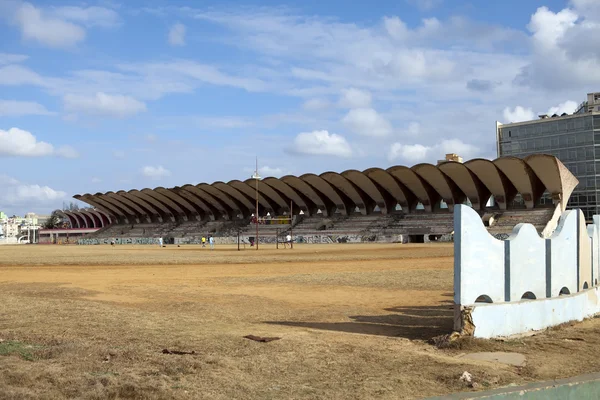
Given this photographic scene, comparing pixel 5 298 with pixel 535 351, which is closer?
pixel 535 351

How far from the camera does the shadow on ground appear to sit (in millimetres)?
10070

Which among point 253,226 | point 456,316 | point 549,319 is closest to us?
point 456,316

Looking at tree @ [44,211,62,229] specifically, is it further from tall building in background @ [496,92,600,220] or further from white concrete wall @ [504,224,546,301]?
white concrete wall @ [504,224,546,301]

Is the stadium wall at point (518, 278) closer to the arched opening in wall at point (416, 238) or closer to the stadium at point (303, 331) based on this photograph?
the stadium at point (303, 331)

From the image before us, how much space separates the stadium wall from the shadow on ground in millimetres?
949

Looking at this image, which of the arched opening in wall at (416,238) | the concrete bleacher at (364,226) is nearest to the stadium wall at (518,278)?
the concrete bleacher at (364,226)

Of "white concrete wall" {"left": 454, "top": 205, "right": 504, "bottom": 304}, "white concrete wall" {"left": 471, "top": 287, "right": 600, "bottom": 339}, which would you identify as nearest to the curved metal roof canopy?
"white concrete wall" {"left": 471, "top": 287, "right": 600, "bottom": 339}

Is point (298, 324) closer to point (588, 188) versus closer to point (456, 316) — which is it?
point (456, 316)

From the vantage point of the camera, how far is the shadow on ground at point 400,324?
1007cm

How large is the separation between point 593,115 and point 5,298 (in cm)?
9363

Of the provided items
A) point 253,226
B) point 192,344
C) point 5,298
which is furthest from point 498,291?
point 253,226

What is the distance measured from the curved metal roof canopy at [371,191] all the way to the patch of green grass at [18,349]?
65.3 meters

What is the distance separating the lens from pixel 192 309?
1311cm

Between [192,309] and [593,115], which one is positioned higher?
[593,115]
